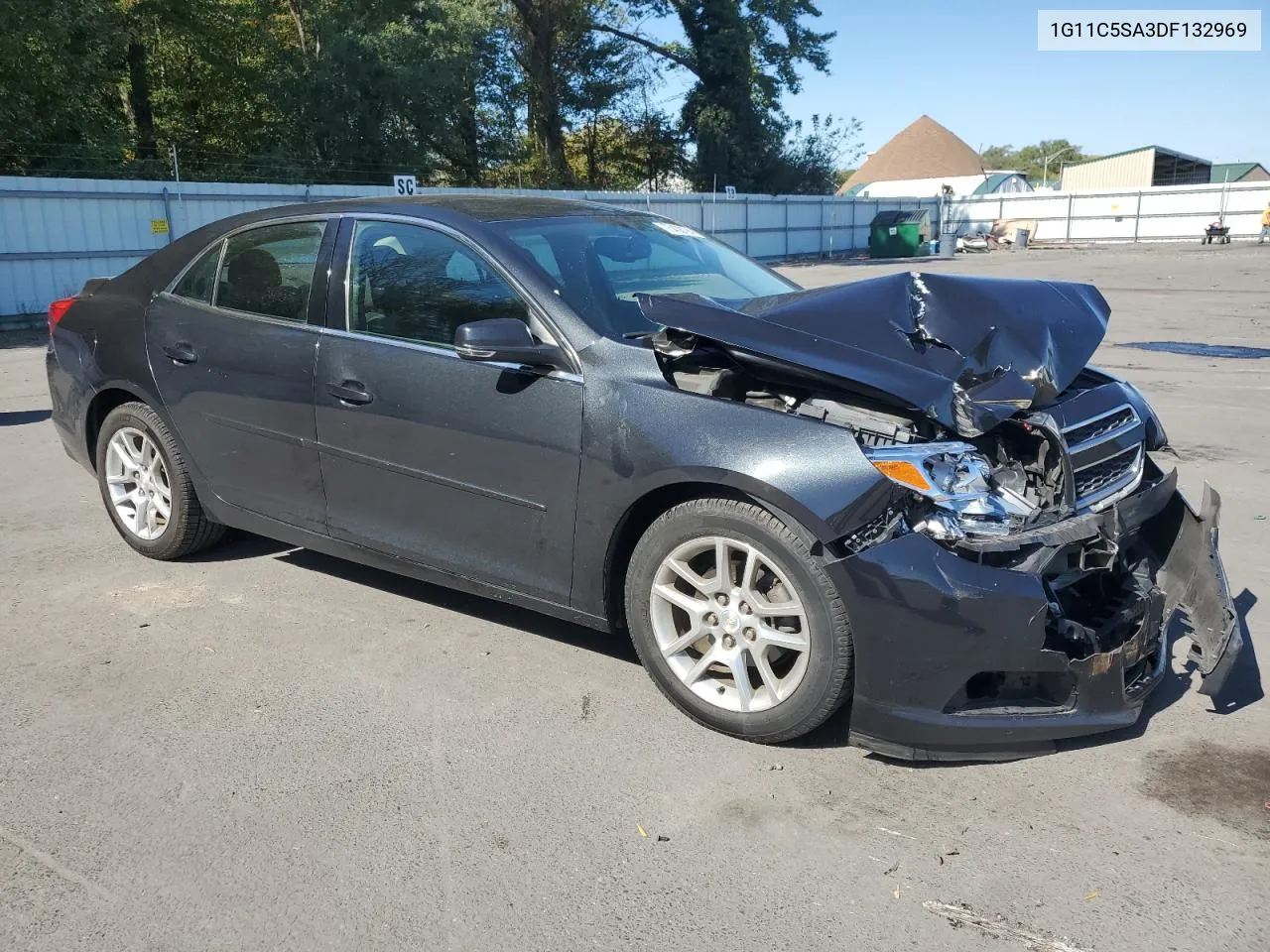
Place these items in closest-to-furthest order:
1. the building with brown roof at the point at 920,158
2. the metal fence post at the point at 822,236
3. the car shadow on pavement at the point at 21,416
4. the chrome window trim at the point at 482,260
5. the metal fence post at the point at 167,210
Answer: the chrome window trim at the point at 482,260 < the car shadow on pavement at the point at 21,416 < the metal fence post at the point at 167,210 < the metal fence post at the point at 822,236 < the building with brown roof at the point at 920,158

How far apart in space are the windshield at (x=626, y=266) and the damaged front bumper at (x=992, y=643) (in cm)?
135

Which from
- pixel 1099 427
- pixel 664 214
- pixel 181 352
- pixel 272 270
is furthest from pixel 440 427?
pixel 664 214

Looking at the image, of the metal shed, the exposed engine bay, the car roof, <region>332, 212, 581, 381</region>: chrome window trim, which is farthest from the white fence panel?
the metal shed

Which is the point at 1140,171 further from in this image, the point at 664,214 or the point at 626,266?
the point at 626,266

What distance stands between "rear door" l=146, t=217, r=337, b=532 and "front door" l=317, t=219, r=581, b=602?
0.14 metres

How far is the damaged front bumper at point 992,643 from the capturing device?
3.04 metres

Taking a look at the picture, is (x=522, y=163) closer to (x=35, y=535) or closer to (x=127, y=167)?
(x=127, y=167)

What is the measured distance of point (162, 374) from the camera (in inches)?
193

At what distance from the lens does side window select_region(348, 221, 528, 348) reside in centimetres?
395

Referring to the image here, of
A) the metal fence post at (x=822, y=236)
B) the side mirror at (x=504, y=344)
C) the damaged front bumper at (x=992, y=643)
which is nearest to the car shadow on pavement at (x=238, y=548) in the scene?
the side mirror at (x=504, y=344)

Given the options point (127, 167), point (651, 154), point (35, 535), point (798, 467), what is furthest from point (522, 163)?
point (798, 467)

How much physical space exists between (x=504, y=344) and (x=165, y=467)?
7.57 feet

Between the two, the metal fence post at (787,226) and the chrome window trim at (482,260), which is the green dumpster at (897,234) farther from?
the chrome window trim at (482,260)

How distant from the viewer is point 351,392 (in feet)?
13.7
